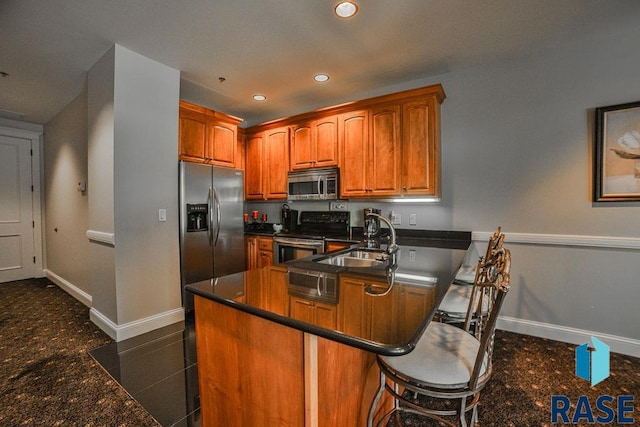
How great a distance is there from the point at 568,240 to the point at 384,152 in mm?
1932

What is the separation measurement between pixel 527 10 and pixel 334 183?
2.28m

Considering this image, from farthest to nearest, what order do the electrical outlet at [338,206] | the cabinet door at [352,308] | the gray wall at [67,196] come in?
the electrical outlet at [338,206]
the gray wall at [67,196]
the cabinet door at [352,308]

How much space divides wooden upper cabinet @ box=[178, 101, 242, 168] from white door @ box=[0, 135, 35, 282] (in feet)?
12.1

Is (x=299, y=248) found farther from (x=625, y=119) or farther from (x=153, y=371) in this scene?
(x=625, y=119)

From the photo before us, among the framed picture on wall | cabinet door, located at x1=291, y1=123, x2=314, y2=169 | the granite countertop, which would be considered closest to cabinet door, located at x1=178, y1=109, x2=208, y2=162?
cabinet door, located at x1=291, y1=123, x2=314, y2=169

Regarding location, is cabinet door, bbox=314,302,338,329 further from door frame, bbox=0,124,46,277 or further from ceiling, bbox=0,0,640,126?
door frame, bbox=0,124,46,277

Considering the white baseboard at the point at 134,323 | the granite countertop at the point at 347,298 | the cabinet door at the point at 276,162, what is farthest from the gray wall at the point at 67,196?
the granite countertop at the point at 347,298

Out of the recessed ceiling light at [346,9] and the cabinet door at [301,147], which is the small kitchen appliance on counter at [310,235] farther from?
the recessed ceiling light at [346,9]

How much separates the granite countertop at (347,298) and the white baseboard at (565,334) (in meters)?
1.75

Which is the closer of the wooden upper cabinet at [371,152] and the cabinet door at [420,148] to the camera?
the cabinet door at [420,148]

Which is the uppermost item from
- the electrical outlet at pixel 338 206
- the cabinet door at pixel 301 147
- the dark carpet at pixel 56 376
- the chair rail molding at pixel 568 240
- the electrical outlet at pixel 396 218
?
the cabinet door at pixel 301 147

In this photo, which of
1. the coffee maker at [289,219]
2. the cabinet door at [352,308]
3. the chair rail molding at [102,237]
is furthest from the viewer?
the coffee maker at [289,219]

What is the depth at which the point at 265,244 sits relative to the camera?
377 centimetres

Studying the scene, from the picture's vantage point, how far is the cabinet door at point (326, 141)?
3.48 meters
